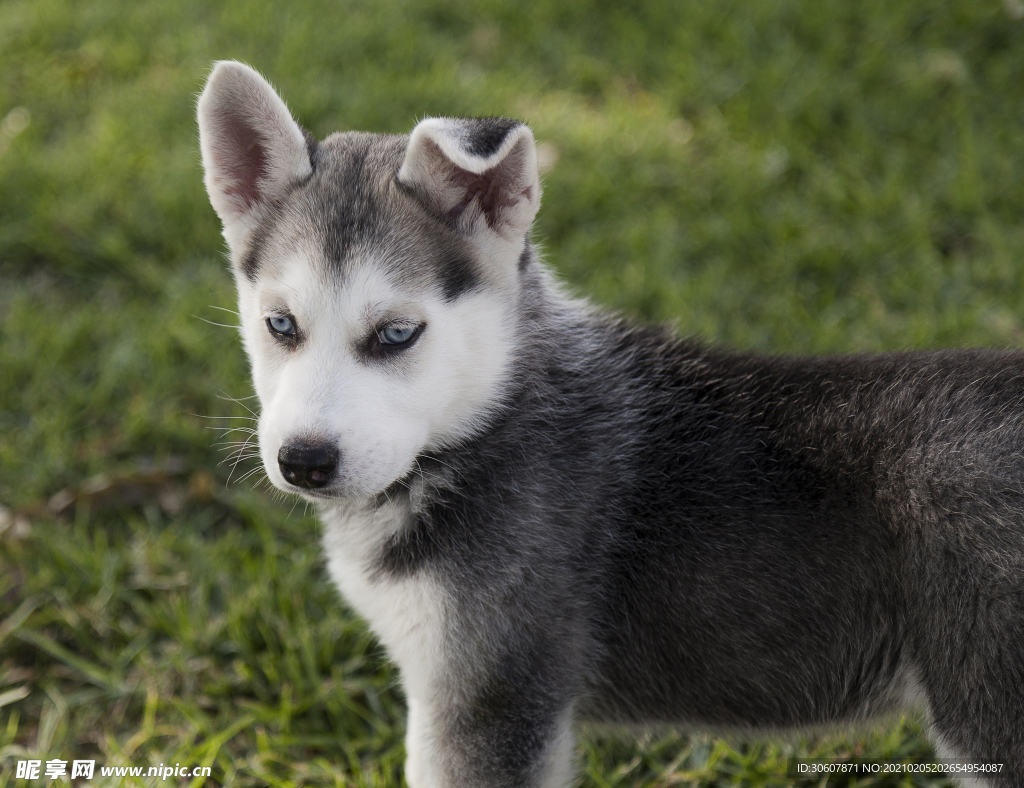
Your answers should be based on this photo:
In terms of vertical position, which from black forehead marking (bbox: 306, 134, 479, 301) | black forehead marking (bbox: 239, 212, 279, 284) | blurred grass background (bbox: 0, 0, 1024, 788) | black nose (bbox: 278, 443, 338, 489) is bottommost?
blurred grass background (bbox: 0, 0, 1024, 788)

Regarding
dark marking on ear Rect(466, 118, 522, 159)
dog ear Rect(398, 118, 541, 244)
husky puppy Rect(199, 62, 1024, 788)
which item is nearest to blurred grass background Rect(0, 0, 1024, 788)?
husky puppy Rect(199, 62, 1024, 788)

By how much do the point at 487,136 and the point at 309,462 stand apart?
1.09m

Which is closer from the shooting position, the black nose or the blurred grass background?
the black nose

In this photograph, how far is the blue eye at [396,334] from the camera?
2.86 m

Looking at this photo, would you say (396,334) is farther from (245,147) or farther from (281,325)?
(245,147)

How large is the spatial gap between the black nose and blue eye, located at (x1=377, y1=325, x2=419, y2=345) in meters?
0.39

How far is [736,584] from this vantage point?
2.92m

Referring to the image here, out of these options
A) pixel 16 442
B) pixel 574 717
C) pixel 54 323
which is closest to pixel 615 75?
pixel 54 323

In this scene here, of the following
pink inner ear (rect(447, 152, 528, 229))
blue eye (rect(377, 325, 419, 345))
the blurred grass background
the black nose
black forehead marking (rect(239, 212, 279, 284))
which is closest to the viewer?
the black nose

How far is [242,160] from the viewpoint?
10.5 feet

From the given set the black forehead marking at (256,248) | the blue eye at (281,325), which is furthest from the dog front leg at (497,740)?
the black forehead marking at (256,248)

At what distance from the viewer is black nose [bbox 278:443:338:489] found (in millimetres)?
2676

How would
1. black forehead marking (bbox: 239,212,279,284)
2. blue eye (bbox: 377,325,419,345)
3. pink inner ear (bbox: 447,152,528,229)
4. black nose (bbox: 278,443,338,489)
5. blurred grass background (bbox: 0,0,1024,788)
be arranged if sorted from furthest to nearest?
blurred grass background (bbox: 0,0,1024,788)
black forehead marking (bbox: 239,212,279,284)
pink inner ear (bbox: 447,152,528,229)
blue eye (bbox: 377,325,419,345)
black nose (bbox: 278,443,338,489)

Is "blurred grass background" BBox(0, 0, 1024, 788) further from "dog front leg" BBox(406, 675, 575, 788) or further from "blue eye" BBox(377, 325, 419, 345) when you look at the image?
"blue eye" BBox(377, 325, 419, 345)
